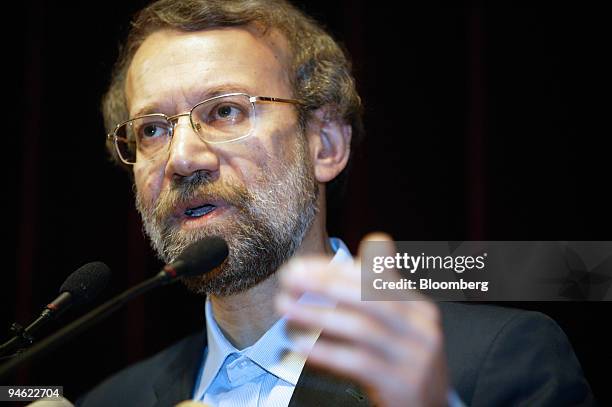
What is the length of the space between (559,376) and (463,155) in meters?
1.09

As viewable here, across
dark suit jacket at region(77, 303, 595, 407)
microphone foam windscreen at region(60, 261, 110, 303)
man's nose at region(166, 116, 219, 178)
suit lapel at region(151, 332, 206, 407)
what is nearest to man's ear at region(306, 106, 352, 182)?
man's nose at region(166, 116, 219, 178)

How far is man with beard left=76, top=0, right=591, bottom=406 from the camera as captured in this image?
4.62ft

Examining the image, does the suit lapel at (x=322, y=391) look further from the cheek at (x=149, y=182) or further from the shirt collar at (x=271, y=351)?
the cheek at (x=149, y=182)

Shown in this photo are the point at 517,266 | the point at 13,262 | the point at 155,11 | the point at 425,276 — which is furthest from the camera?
the point at 13,262

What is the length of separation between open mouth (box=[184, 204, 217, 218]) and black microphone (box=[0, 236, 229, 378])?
370 millimetres

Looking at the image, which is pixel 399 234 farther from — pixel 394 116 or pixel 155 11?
pixel 155 11

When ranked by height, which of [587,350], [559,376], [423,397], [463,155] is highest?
[463,155]

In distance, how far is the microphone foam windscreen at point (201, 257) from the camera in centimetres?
110

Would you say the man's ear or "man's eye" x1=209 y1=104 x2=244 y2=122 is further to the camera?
the man's ear

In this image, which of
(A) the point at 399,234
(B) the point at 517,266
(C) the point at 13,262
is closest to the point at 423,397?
(B) the point at 517,266

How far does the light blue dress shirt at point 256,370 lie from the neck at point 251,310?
3 centimetres

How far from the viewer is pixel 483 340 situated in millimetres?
1422

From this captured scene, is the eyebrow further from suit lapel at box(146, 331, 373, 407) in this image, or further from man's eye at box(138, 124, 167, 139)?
suit lapel at box(146, 331, 373, 407)

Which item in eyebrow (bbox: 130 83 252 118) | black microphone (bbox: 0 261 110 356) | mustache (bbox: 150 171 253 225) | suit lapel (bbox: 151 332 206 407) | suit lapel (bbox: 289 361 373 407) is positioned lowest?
suit lapel (bbox: 151 332 206 407)
